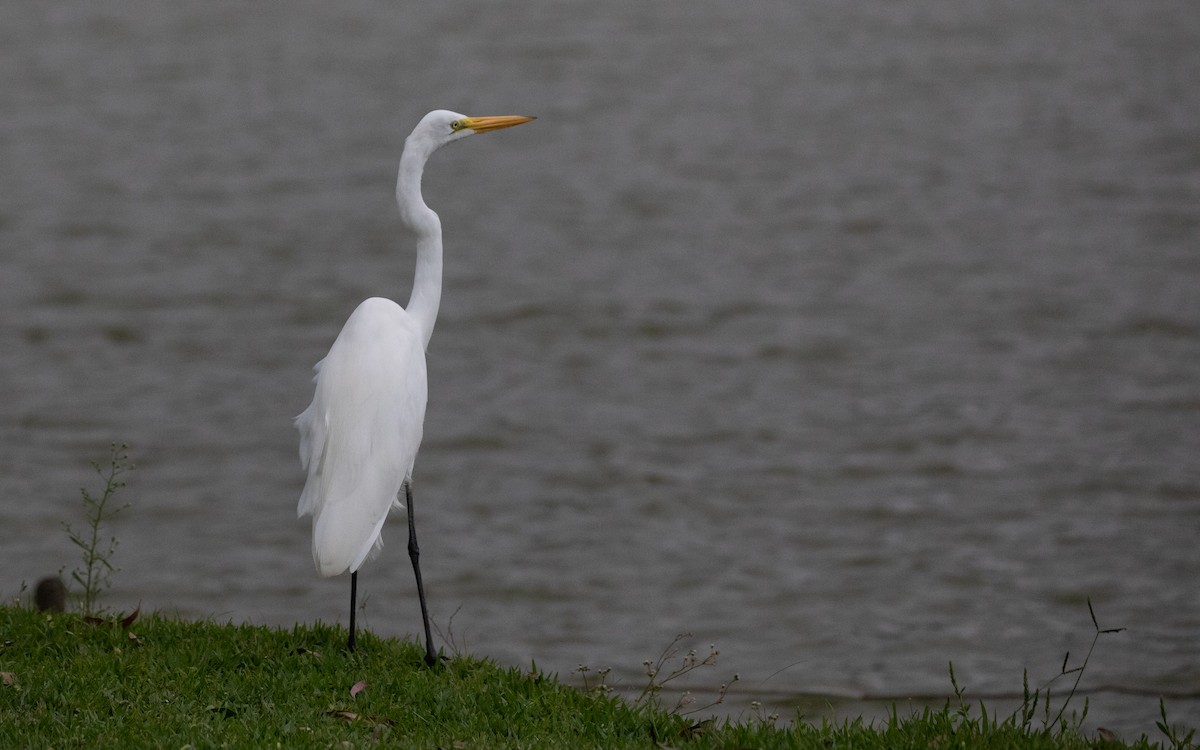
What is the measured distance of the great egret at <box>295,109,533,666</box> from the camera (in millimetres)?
5582

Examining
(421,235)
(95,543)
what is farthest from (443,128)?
(95,543)

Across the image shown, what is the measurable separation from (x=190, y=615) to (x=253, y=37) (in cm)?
1797

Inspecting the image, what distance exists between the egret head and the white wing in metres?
0.69

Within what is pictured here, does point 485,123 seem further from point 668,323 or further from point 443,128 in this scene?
point 668,323

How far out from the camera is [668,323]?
47.0 ft

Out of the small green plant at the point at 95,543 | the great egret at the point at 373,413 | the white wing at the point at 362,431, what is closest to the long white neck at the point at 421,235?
the great egret at the point at 373,413

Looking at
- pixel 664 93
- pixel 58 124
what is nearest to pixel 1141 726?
pixel 664 93

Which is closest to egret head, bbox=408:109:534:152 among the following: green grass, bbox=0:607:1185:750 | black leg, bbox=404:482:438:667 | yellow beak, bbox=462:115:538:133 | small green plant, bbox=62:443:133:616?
yellow beak, bbox=462:115:538:133

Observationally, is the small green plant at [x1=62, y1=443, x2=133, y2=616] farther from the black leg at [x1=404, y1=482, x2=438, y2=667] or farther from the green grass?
the black leg at [x1=404, y1=482, x2=438, y2=667]

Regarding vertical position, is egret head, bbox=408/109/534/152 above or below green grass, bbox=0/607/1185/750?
above

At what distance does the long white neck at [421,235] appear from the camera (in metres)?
6.20

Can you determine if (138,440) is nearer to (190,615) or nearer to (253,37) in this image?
(190,615)

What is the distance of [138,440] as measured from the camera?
11.9 meters

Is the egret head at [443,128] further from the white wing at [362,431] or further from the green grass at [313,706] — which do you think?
the green grass at [313,706]
